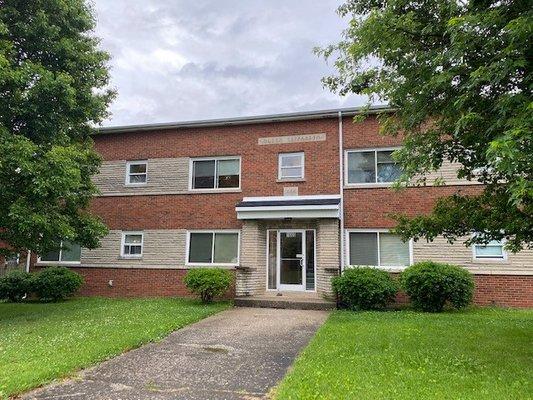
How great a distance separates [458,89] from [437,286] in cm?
764

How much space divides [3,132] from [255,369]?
28.0ft

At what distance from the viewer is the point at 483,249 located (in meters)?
13.4

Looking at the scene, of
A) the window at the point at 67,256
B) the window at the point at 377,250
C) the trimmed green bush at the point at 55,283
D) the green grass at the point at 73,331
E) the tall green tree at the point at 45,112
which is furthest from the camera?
the window at the point at 67,256

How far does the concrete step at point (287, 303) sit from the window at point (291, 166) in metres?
4.60

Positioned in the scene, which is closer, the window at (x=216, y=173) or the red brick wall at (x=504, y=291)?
the red brick wall at (x=504, y=291)

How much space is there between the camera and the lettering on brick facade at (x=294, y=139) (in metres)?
15.3

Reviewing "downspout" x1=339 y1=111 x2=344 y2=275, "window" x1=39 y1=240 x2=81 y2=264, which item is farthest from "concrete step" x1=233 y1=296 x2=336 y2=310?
"window" x1=39 y1=240 x2=81 y2=264

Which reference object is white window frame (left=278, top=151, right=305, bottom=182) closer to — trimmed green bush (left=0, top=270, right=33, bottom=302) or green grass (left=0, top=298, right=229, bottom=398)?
green grass (left=0, top=298, right=229, bottom=398)

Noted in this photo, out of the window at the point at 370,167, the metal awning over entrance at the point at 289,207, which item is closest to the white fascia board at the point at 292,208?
the metal awning over entrance at the point at 289,207

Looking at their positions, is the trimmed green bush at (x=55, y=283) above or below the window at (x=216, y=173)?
below

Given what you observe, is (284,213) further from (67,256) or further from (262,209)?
(67,256)

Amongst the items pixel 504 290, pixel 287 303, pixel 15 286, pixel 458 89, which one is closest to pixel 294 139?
pixel 287 303

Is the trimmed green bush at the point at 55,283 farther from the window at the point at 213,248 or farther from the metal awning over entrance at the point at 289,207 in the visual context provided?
the metal awning over entrance at the point at 289,207

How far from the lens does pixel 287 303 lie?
13.0 meters
